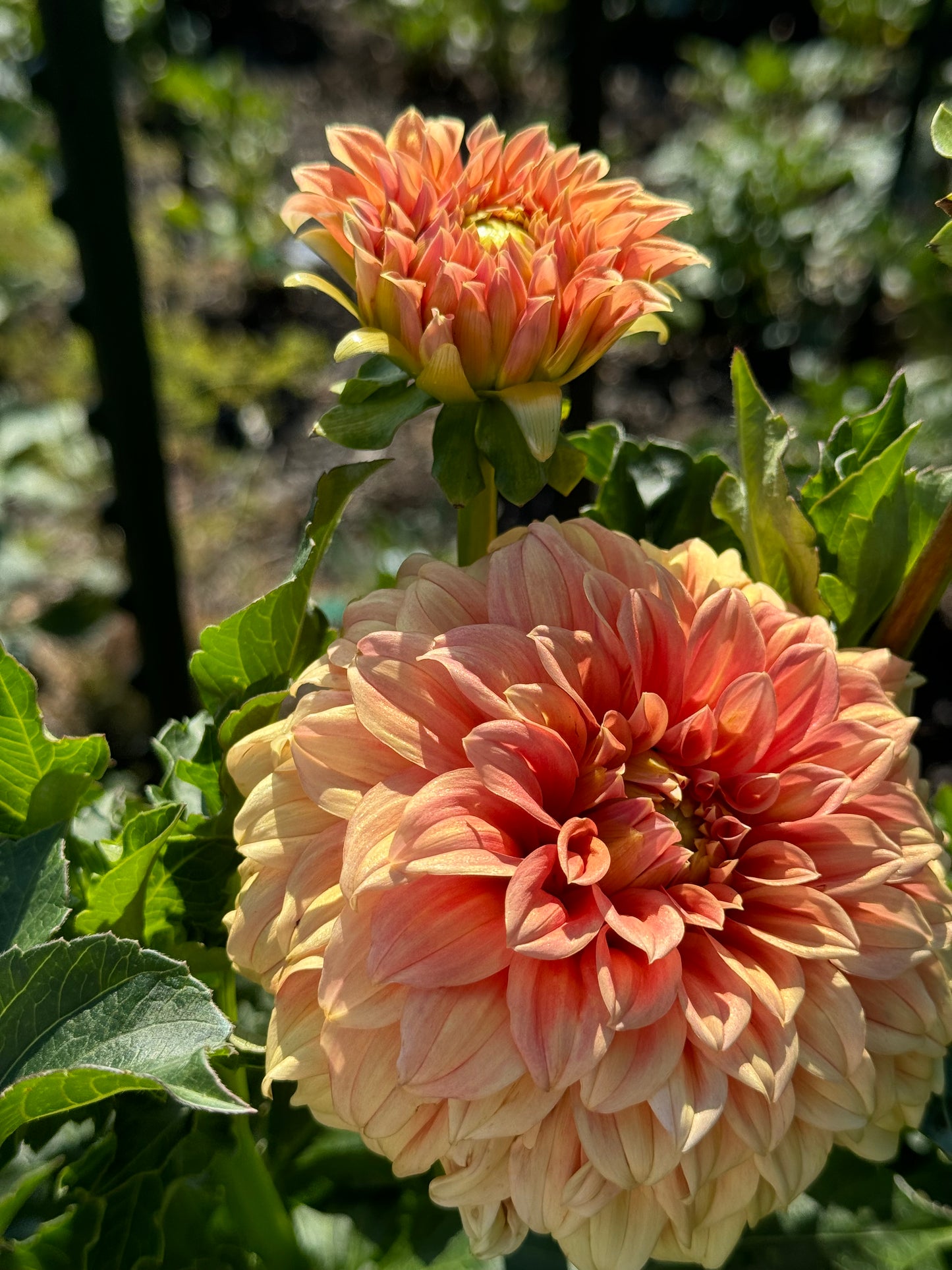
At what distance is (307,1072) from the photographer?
0.41 metres

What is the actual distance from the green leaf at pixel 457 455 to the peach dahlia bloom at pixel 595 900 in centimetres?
3

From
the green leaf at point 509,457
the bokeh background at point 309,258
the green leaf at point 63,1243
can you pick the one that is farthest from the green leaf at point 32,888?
the bokeh background at point 309,258

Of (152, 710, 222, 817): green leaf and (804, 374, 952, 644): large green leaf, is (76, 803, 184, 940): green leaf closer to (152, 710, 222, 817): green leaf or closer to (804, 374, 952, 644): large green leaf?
(152, 710, 222, 817): green leaf

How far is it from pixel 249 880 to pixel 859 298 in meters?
2.62

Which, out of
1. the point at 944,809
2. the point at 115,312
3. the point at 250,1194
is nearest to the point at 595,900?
the point at 250,1194

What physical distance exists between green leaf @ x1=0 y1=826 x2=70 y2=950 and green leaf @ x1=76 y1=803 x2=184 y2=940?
2cm

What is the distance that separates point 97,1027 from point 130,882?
77mm

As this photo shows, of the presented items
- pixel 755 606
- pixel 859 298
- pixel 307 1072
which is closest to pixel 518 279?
pixel 755 606

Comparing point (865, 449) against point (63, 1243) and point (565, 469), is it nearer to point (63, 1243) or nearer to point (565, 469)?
point (565, 469)

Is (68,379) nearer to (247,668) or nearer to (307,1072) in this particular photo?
(247,668)

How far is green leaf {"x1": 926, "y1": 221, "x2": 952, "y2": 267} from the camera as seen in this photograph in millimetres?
401

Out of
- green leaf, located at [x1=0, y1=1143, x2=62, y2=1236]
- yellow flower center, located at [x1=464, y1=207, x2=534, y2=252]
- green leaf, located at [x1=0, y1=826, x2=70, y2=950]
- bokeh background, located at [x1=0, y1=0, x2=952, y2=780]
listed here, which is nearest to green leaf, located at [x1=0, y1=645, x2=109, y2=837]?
green leaf, located at [x1=0, y1=826, x2=70, y2=950]

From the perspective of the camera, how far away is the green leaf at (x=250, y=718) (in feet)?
1.58

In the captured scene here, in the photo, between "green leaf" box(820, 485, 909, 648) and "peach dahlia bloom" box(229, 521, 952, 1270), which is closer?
"peach dahlia bloom" box(229, 521, 952, 1270)
